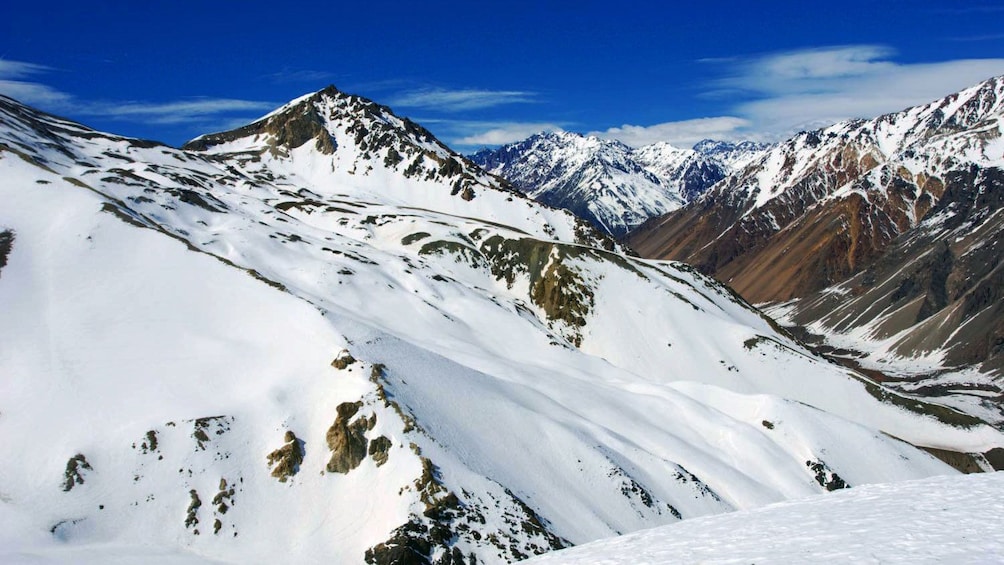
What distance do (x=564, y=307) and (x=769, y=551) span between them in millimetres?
94375

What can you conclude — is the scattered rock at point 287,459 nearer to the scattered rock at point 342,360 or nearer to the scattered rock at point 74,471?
the scattered rock at point 342,360

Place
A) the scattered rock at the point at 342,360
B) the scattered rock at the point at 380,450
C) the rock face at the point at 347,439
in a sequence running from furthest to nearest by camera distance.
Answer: the scattered rock at the point at 342,360
the rock face at the point at 347,439
the scattered rock at the point at 380,450

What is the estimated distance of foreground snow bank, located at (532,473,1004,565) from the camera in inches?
563

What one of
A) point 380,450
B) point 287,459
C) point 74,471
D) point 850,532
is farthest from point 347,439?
point 850,532

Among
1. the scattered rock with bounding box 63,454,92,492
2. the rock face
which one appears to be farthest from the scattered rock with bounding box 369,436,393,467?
the scattered rock with bounding box 63,454,92,492

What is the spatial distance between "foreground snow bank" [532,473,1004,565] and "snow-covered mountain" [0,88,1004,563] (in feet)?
64.5

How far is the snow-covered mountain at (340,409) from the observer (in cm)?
3900

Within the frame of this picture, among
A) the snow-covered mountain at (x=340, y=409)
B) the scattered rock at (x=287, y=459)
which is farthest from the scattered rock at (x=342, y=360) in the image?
the scattered rock at (x=287, y=459)

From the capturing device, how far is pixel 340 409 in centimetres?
4688

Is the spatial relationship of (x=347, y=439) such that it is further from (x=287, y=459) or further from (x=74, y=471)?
(x=74, y=471)

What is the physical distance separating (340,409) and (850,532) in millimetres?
37394

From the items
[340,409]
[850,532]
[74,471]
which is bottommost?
[74,471]

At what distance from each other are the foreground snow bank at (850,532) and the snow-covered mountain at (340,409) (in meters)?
19.7

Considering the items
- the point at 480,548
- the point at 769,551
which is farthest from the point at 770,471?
the point at 769,551
